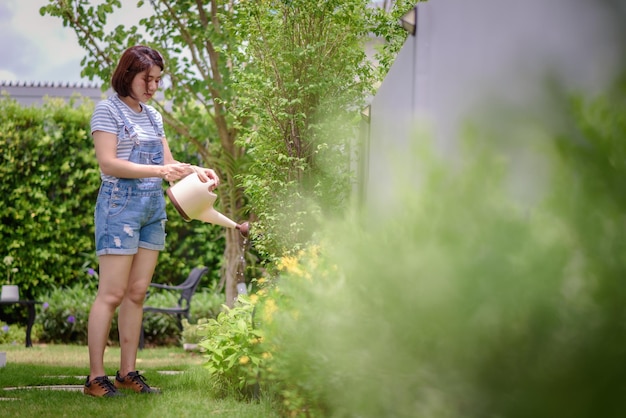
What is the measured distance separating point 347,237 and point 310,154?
264cm

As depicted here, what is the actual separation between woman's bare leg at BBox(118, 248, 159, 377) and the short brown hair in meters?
0.75

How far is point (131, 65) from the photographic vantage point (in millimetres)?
3801

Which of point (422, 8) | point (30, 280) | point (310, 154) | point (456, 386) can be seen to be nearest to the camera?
point (456, 386)

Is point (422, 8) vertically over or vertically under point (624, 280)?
over

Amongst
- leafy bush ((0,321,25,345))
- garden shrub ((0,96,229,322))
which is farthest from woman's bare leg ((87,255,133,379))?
garden shrub ((0,96,229,322))

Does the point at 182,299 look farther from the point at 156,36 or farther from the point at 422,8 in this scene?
the point at 422,8

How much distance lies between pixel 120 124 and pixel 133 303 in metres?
0.81

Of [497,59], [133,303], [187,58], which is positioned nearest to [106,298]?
[133,303]

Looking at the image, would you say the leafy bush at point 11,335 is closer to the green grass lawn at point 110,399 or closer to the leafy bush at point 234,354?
the green grass lawn at point 110,399

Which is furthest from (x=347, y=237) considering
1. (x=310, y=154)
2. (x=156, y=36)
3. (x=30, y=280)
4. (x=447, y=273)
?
(x=30, y=280)

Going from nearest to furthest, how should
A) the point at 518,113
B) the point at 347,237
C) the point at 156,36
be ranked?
the point at 518,113 < the point at 347,237 < the point at 156,36

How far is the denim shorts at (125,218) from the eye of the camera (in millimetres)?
3711

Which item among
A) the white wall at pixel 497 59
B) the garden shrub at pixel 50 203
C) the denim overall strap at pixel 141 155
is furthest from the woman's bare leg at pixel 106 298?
the garden shrub at pixel 50 203

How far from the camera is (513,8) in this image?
2303mm
